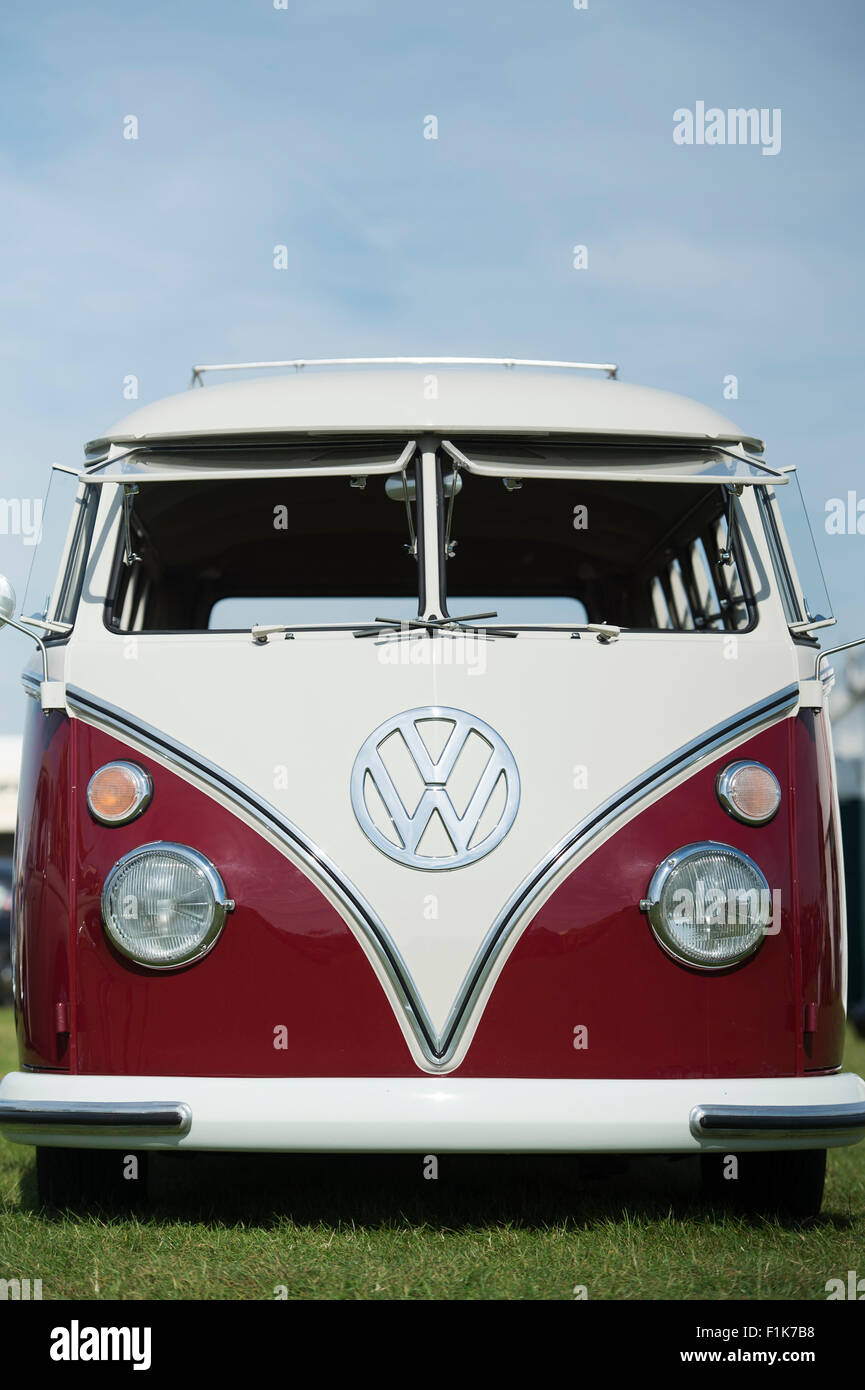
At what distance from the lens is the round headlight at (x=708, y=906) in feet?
11.5

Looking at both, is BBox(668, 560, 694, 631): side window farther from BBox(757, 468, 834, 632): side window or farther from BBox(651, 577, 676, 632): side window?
BBox(757, 468, 834, 632): side window

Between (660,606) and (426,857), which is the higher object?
(660,606)


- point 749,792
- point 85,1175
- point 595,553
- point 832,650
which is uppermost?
point 595,553

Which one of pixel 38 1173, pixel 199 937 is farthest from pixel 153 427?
pixel 38 1173

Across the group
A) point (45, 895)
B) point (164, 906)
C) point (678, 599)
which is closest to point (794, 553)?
point (678, 599)

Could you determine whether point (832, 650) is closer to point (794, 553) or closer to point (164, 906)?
point (794, 553)

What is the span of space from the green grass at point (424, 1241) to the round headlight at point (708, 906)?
734 mm

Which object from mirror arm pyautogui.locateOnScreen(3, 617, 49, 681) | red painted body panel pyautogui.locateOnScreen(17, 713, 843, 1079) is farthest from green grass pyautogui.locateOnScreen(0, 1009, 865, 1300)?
mirror arm pyautogui.locateOnScreen(3, 617, 49, 681)

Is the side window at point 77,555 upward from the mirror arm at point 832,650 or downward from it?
upward

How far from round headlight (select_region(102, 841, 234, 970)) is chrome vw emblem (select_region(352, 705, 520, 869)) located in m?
0.42

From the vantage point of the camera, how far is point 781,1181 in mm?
3871

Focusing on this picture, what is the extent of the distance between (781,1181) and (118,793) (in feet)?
6.83

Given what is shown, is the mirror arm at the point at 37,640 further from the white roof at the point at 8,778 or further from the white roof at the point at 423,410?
the white roof at the point at 8,778

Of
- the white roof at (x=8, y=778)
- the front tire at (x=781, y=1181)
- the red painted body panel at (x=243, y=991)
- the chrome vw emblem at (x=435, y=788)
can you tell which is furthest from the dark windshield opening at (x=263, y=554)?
the white roof at (x=8, y=778)
